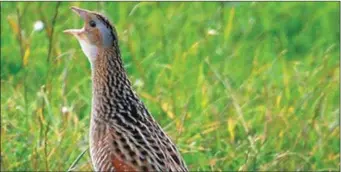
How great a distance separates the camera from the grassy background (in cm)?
746

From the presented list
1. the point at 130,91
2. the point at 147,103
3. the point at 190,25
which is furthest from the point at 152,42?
the point at 130,91

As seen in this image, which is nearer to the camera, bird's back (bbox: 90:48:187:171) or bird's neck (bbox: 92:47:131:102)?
bird's back (bbox: 90:48:187:171)

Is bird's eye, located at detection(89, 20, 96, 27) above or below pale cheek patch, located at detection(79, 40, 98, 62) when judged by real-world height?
above

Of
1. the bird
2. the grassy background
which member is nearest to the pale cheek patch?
the bird

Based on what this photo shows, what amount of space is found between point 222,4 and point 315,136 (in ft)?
6.74

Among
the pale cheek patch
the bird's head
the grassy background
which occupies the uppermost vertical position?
the bird's head

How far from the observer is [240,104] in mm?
8094

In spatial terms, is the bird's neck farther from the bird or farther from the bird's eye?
the bird's eye

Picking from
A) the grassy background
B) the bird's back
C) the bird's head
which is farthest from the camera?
the grassy background

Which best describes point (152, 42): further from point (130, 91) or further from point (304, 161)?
point (130, 91)

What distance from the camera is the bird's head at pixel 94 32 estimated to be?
242 inches

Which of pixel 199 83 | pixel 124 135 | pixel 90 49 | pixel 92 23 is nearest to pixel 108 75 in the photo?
pixel 90 49

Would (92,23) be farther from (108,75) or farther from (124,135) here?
(124,135)

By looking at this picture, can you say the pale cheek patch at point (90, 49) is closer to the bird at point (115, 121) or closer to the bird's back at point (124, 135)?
the bird at point (115, 121)
